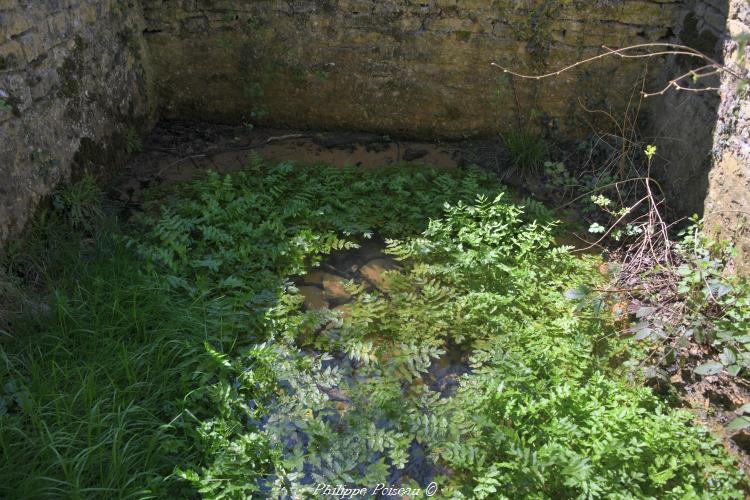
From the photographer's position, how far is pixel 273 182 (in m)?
4.29

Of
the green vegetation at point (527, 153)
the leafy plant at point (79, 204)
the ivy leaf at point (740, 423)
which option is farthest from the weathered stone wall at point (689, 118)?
the leafy plant at point (79, 204)

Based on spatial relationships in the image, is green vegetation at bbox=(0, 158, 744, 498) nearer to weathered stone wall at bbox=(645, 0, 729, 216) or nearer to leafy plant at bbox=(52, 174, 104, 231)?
leafy plant at bbox=(52, 174, 104, 231)

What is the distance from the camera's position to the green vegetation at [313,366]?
2449 millimetres

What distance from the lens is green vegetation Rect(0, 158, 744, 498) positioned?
2449 mm

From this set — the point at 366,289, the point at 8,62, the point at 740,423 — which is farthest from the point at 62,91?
the point at 740,423

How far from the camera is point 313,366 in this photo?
9.93ft

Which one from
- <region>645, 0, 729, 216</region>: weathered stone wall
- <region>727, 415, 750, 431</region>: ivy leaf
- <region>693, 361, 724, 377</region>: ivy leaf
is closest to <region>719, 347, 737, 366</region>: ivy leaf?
<region>693, 361, 724, 377</region>: ivy leaf

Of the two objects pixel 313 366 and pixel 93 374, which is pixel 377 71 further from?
pixel 93 374

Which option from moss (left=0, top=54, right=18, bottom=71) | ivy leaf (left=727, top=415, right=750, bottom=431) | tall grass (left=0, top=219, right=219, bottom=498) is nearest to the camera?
tall grass (left=0, top=219, right=219, bottom=498)

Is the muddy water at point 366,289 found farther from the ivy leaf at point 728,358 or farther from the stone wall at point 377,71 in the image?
the stone wall at point 377,71

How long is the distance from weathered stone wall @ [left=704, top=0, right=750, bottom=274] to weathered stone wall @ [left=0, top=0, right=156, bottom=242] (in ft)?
13.5

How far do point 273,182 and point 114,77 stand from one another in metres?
1.50

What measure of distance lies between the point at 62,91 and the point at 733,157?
168 inches

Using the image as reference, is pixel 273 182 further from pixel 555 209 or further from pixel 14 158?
pixel 555 209
